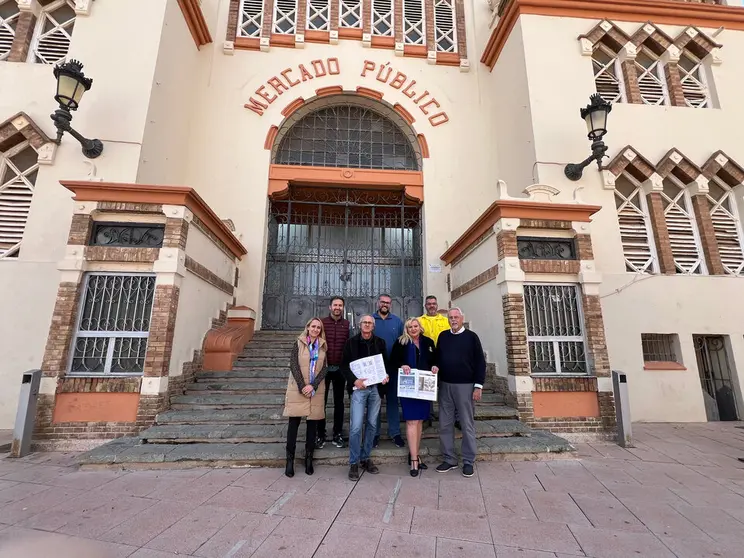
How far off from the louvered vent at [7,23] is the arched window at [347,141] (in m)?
5.73

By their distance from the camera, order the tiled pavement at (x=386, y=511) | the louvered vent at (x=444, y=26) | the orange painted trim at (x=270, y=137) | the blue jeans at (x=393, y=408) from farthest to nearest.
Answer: the louvered vent at (x=444, y=26) < the orange painted trim at (x=270, y=137) < the blue jeans at (x=393, y=408) < the tiled pavement at (x=386, y=511)

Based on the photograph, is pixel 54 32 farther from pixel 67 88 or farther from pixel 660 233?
pixel 660 233

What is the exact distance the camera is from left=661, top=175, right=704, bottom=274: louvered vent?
775 cm

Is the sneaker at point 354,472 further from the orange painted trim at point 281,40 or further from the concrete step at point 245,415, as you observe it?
the orange painted trim at point 281,40

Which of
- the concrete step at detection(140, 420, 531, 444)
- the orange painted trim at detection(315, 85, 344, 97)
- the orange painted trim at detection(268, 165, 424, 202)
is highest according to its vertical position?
the orange painted trim at detection(315, 85, 344, 97)

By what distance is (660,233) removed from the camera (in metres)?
7.71

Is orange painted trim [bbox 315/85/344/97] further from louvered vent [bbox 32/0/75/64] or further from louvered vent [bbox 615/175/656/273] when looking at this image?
louvered vent [bbox 615/175/656/273]

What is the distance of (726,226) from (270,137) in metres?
11.1

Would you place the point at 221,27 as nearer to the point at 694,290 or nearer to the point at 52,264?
the point at 52,264

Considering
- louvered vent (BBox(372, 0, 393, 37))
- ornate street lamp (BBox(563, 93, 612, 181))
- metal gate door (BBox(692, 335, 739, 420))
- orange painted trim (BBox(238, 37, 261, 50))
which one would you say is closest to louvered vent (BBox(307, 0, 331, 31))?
louvered vent (BBox(372, 0, 393, 37))

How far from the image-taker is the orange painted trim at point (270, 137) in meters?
9.32

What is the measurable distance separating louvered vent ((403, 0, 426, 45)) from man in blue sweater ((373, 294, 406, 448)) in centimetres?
899

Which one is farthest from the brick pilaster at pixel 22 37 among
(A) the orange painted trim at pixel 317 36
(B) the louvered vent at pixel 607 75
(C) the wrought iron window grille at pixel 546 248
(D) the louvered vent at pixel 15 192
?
(B) the louvered vent at pixel 607 75

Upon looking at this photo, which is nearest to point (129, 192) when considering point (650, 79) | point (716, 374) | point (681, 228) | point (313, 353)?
point (313, 353)
